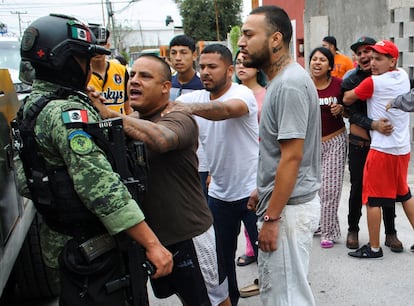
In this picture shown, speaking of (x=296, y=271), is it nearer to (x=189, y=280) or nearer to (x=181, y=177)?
(x=189, y=280)

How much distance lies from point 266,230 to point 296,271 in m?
0.24

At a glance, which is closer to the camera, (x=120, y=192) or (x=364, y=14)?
(x=120, y=192)

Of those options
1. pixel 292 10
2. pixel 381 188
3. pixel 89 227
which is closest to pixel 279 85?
pixel 89 227

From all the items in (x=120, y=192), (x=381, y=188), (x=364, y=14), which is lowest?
(x=381, y=188)

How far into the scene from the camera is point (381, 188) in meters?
3.91

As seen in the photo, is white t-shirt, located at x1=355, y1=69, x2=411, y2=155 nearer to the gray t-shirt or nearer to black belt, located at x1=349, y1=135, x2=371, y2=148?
black belt, located at x1=349, y1=135, x2=371, y2=148

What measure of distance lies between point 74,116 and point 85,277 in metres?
0.66

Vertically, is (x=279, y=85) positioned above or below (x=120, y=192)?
above

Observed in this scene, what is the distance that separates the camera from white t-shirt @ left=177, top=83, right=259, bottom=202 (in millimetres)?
3137

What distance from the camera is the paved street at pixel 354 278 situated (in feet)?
11.3

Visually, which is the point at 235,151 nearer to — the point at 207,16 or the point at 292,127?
the point at 292,127

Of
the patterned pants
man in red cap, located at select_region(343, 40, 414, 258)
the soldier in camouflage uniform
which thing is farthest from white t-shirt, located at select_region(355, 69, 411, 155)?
the soldier in camouflage uniform

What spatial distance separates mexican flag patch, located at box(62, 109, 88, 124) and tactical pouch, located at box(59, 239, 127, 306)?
0.52 metres

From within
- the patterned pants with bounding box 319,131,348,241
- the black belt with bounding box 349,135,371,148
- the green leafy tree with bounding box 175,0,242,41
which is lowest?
the patterned pants with bounding box 319,131,348,241
